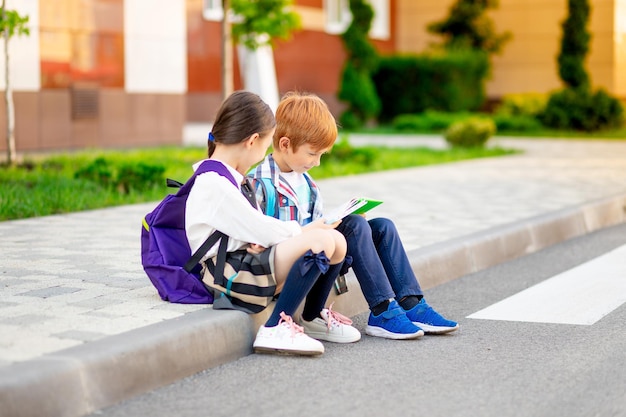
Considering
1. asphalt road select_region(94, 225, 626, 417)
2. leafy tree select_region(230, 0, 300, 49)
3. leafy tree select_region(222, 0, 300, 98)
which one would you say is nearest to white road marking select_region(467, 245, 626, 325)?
asphalt road select_region(94, 225, 626, 417)

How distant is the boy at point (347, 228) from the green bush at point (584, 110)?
20.1 m

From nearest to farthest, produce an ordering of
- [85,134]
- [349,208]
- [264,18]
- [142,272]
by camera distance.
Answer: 1. [349,208]
2. [142,272]
3. [264,18]
4. [85,134]

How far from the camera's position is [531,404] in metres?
3.89

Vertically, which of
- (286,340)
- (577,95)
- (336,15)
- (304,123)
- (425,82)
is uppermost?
(336,15)

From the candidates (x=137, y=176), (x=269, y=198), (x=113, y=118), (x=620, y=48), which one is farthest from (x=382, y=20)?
(x=269, y=198)

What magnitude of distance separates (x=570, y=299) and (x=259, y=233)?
2.28 meters

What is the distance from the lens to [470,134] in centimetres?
1752


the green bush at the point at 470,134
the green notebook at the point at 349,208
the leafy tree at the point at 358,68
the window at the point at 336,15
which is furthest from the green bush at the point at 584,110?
the green notebook at the point at 349,208

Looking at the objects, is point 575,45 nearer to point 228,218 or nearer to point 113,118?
point 113,118

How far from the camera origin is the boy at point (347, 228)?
16.2ft

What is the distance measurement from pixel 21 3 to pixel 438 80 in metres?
14.7

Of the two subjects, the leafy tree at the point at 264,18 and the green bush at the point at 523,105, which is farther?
the green bush at the point at 523,105

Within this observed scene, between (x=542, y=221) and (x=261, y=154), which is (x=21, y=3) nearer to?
(x=542, y=221)

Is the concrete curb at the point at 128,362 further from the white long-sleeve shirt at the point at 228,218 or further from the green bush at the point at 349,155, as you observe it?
the green bush at the point at 349,155
